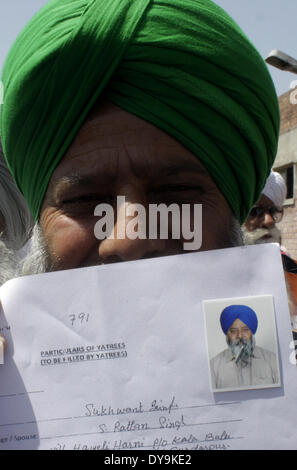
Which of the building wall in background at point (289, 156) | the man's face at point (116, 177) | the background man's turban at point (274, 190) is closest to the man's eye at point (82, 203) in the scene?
the man's face at point (116, 177)

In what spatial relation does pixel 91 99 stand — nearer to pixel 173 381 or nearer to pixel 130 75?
pixel 130 75

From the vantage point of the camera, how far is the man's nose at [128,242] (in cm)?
114

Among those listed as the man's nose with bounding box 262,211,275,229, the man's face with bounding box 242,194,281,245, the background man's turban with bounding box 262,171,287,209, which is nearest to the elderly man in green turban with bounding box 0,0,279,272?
the man's face with bounding box 242,194,281,245

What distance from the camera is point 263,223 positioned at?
214 inches

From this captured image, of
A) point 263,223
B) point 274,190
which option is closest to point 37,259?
point 263,223

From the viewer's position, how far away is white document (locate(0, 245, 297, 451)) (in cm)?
89

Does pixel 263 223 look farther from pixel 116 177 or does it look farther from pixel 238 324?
pixel 238 324

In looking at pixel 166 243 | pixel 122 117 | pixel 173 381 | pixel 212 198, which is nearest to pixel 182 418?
pixel 173 381

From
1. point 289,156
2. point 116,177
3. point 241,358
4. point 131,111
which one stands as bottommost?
point 241,358

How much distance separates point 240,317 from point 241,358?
8 cm

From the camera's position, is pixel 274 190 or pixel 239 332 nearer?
pixel 239 332

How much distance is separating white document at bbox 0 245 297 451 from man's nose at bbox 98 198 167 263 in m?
0.15

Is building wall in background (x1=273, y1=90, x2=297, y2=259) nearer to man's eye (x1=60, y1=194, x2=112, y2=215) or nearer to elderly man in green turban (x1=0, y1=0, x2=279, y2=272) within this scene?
elderly man in green turban (x1=0, y1=0, x2=279, y2=272)

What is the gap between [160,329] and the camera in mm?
952
